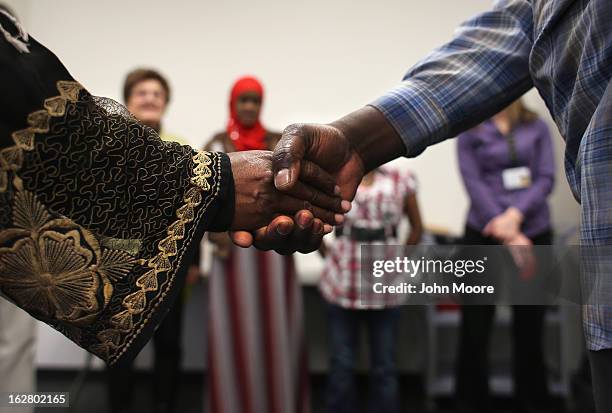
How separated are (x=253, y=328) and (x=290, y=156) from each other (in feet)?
4.57

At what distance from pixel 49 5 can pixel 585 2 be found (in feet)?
9.22

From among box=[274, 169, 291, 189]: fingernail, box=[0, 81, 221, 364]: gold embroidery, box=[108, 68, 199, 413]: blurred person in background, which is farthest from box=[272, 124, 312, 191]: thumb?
box=[108, 68, 199, 413]: blurred person in background

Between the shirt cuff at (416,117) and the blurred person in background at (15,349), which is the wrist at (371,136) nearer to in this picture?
the shirt cuff at (416,117)

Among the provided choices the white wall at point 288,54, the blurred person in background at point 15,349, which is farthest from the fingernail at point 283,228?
the white wall at point 288,54

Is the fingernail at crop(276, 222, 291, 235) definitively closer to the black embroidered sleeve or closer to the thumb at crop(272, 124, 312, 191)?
the thumb at crop(272, 124, 312, 191)

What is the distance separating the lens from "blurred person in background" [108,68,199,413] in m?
2.54

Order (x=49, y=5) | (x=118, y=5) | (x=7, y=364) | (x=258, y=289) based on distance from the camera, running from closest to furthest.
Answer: (x=7, y=364)
(x=258, y=289)
(x=49, y=5)
(x=118, y=5)

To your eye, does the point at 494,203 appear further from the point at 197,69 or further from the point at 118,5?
the point at 118,5

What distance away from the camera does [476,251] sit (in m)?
0.87

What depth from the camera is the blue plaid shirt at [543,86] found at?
650 mm

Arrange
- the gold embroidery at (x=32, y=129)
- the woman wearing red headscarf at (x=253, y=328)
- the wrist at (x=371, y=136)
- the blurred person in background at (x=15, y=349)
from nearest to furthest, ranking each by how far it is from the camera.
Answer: the gold embroidery at (x=32, y=129), the wrist at (x=371, y=136), the blurred person in background at (x=15, y=349), the woman wearing red headscarf at (x=253, y=328)

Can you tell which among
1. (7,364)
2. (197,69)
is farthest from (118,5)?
(7,364)

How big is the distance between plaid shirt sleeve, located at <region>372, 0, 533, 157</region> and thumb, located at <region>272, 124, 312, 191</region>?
14cm

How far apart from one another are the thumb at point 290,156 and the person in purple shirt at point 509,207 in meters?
1.54
